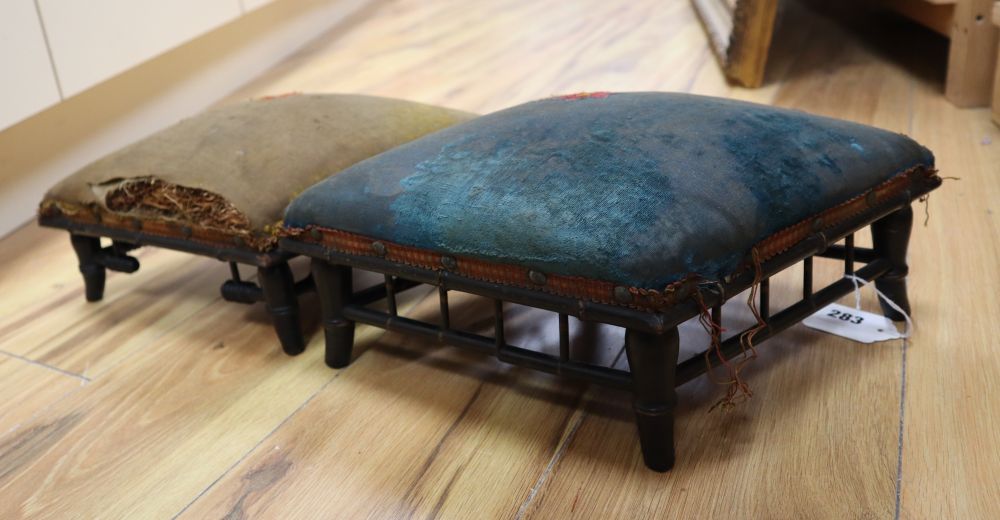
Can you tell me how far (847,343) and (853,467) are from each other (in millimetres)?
229

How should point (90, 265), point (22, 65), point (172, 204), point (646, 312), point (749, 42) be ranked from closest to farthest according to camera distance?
point (646, 312) < point (172, 204) < point (90, 265) < point (22, 65) < point (749, 42)

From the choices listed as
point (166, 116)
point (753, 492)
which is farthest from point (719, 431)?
point (166, 116)

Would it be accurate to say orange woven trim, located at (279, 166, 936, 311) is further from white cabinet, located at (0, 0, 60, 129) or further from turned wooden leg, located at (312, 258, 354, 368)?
white cabinet, located at (0, 0, 60, 129)

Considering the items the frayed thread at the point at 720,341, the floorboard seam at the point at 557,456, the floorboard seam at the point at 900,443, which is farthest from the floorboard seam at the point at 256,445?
the floorboard seam at the point at 900,443

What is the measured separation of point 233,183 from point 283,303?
146 mm

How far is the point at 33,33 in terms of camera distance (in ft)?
5.06

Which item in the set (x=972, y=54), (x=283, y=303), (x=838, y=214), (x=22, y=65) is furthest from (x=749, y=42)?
(x=22, y=65)

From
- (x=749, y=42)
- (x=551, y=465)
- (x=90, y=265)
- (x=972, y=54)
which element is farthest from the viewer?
(x=749, y=42)

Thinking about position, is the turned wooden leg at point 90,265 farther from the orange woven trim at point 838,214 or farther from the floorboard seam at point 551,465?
the orange woven trim at point 838,214

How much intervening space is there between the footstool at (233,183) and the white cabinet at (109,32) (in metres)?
0.54

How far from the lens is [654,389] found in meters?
0.79

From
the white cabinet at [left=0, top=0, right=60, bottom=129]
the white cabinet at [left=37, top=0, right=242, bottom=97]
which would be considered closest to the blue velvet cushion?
the white cabinet at [left=0, top=0, right=60, bottom=129]

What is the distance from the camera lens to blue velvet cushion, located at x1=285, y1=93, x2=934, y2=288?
76cm

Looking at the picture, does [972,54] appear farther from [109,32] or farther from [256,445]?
[109,32]
